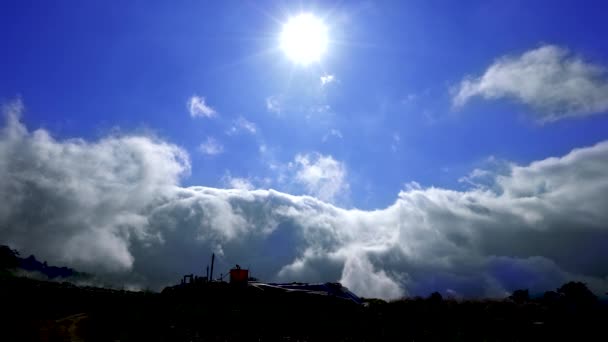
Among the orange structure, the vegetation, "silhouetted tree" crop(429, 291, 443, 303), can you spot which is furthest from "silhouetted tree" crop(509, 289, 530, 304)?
the orange structure

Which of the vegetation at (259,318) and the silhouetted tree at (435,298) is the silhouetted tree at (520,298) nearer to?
the vegetation at (259,318)

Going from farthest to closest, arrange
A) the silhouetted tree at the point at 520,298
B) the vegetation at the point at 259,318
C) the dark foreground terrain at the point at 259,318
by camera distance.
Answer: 1. the silhouetted tree at the point at 520,298
2. the vegetation at the point at 259,318
3. the dark foreground terrain at the point at 259,318

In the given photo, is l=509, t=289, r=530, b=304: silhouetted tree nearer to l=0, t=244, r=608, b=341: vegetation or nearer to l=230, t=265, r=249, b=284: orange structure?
l=0, t=244, r=608, b=341: vegetation

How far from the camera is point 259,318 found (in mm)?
25969

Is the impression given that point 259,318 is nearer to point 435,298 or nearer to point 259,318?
point 259,318

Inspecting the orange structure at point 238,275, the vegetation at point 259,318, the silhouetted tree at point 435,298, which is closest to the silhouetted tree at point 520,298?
the vegetation at point 259,318

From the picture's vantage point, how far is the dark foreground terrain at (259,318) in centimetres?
1784

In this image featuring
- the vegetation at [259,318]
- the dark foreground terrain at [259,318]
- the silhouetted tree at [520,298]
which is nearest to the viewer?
the dark foreground terrain at [259,318]

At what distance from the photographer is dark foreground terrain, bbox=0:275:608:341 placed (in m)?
17.8

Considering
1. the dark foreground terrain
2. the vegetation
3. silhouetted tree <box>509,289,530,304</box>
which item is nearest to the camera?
the dark foreground terrain

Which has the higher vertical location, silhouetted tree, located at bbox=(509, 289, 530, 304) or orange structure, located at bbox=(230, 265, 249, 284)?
orange structure, located at bbox=(230, 265, 249, 284)

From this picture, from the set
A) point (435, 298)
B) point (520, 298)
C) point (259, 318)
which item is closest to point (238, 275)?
point (259, 318)

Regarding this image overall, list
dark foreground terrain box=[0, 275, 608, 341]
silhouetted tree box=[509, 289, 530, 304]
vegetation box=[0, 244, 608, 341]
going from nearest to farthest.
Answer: dark foreground terrain box=[0, 275, 608, 341] → vegetation box=[0, 244, 608, 341] → silhouetted tree box=[509, 289, 530, 304]

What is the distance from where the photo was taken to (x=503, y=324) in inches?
→ 827
